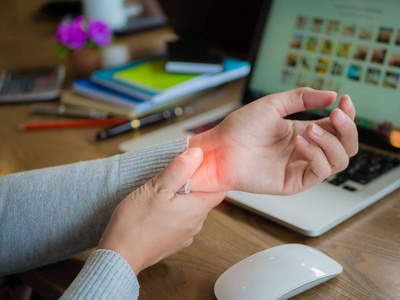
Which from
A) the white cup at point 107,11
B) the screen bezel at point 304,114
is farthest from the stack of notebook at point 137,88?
the white cup at point 107,11

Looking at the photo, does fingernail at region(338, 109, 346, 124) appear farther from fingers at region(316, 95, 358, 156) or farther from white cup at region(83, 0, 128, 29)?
white cup at region(83, 0, 128, 29)

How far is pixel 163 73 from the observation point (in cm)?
110

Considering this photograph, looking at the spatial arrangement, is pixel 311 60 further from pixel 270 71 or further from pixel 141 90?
pixel 141 90

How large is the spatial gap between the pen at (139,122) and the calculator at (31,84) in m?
0.30

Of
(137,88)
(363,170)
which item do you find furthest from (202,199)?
(137,88)

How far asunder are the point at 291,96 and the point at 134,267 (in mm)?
294

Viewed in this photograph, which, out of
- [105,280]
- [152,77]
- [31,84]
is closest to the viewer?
[105,280]

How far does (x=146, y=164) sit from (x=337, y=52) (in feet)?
1.49

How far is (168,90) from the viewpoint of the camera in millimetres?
1010

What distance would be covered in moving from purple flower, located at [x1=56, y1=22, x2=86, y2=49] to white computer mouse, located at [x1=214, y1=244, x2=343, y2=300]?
2.81 ft

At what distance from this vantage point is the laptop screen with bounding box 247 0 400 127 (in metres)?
0.75

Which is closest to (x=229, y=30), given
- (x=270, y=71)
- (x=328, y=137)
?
(x=270, y=71)

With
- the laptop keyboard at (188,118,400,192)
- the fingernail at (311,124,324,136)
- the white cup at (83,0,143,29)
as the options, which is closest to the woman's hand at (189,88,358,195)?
the fingernail at (311,124,324,136)

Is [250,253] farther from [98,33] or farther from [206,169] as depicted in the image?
[98,33]
